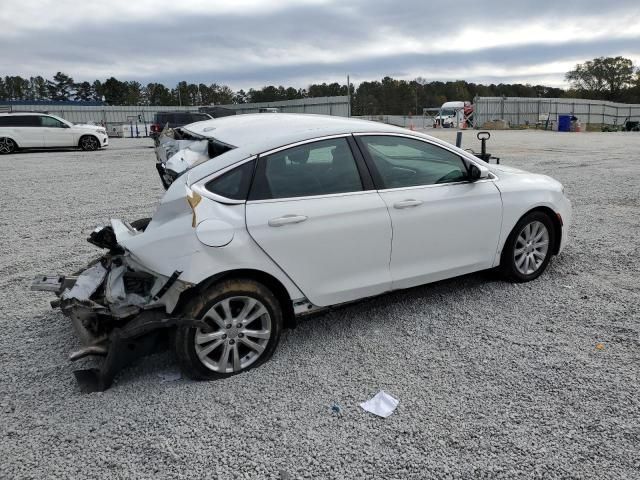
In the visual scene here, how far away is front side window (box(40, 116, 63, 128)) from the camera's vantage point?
68.6ft

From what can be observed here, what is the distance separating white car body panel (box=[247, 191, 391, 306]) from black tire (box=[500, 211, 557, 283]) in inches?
56.7

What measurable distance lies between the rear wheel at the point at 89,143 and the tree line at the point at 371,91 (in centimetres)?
5548

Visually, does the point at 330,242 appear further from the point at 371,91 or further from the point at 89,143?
the point at 371,91

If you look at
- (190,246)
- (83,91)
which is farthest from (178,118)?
(83,91)

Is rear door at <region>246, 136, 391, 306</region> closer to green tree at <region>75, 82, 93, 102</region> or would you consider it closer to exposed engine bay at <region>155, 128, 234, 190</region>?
exposed engine bay at <region>155, 128, 234, 190</region>

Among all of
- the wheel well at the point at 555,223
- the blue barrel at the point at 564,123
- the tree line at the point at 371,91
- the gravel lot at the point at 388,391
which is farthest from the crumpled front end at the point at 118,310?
the tree line at the point at 371,91

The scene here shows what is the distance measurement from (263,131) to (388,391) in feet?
7.57

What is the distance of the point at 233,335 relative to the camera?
3354mm

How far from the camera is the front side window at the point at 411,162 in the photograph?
3.99 meters

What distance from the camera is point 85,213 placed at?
27.9 feet

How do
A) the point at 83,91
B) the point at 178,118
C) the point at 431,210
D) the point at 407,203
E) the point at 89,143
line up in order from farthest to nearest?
the point at 83,91 < the point at 178,118 < the point at 89,143 < the point at 431,210 < the point at 407,203

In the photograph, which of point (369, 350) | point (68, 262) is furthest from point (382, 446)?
point (68, 262)

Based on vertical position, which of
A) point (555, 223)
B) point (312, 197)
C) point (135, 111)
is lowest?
point (555, 223)

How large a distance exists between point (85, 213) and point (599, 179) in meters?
10.6
